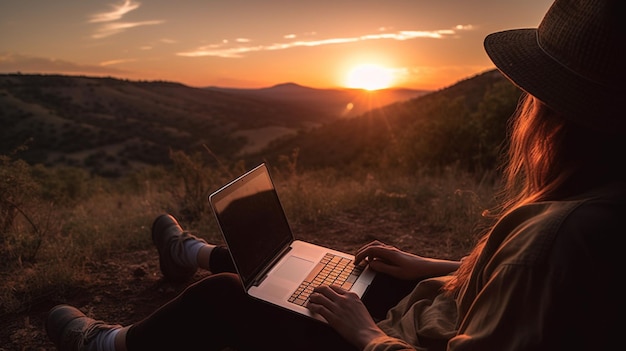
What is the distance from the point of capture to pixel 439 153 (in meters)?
8.62

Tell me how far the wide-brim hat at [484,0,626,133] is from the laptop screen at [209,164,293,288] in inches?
46.0

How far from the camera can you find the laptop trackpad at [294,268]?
1913mm

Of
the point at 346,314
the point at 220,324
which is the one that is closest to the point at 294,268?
the point at 220,324

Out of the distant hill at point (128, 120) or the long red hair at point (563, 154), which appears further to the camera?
the distant hill at point (128, 120)

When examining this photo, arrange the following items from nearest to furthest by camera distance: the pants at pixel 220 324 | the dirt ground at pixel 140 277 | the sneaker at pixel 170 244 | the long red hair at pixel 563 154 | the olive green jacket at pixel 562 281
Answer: the olive green jacket at pixel 562 281 < the long red hair at pixel 563 154 < the pants at pixel 220 324 < the dirt ground at pixel 140 277 < the sneaker at pixel 170 244

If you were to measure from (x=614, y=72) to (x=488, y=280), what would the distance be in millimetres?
529

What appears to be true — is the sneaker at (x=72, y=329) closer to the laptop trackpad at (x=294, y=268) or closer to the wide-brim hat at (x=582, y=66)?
the laptop trackpad at (x=294, y=268)

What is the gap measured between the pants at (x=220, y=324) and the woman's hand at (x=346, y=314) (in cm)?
13

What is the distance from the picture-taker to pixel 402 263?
181cm

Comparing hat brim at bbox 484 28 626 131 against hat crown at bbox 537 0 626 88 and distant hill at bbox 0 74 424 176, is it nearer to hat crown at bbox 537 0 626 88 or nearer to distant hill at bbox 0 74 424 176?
hat crown at bbox 537 0 626 88

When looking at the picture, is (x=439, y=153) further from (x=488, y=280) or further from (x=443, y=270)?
(x=488, y=280)

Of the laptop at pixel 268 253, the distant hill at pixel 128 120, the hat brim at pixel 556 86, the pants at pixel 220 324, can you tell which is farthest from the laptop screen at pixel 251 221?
the distant hill at pixel 128 120

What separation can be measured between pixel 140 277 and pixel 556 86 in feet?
9.62

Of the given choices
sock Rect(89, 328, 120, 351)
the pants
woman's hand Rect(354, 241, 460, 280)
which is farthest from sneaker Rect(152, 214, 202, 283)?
woman's hand Rect(354, 241, 460, 280)
